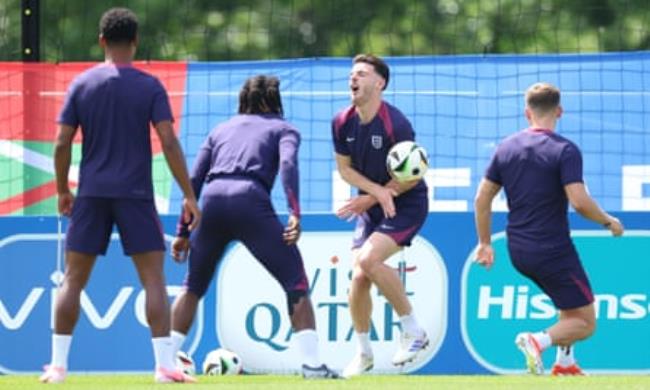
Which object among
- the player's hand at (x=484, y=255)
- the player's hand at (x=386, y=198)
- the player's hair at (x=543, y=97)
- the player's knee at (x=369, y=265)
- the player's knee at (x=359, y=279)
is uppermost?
the player's hair at (x=543, y=97)

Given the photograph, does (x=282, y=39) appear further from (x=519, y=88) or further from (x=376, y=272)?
(x=376, y=272)

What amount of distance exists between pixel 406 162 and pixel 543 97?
1000mm

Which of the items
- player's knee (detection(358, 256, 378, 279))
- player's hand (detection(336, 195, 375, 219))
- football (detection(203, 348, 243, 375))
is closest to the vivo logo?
football (detection(203, 348, 243, 375))

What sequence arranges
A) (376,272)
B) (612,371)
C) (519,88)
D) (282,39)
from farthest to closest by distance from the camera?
(282,39)
(519,88)
(612,371)
(376,272)

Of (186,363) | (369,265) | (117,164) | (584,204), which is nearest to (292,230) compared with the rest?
(117,164)

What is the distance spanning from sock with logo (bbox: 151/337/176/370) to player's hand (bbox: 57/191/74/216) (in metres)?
0.86

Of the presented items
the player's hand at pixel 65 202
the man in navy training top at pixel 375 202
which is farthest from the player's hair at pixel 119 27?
the man in navy training top at pixel 375 202

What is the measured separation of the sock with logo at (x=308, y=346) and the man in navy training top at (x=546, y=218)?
4.73 feet

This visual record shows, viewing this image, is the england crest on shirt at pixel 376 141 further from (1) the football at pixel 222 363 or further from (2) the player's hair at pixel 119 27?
(2) the player's hair at pixel 119 27

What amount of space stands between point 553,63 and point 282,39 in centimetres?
925

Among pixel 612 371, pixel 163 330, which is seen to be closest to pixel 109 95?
pixel 163 330

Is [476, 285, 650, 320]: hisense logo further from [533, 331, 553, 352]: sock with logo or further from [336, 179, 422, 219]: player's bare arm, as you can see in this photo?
[533, 331, 553, 352]: sock with logo

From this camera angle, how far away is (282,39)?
25.6 metres

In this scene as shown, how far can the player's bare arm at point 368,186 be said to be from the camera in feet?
45.1
